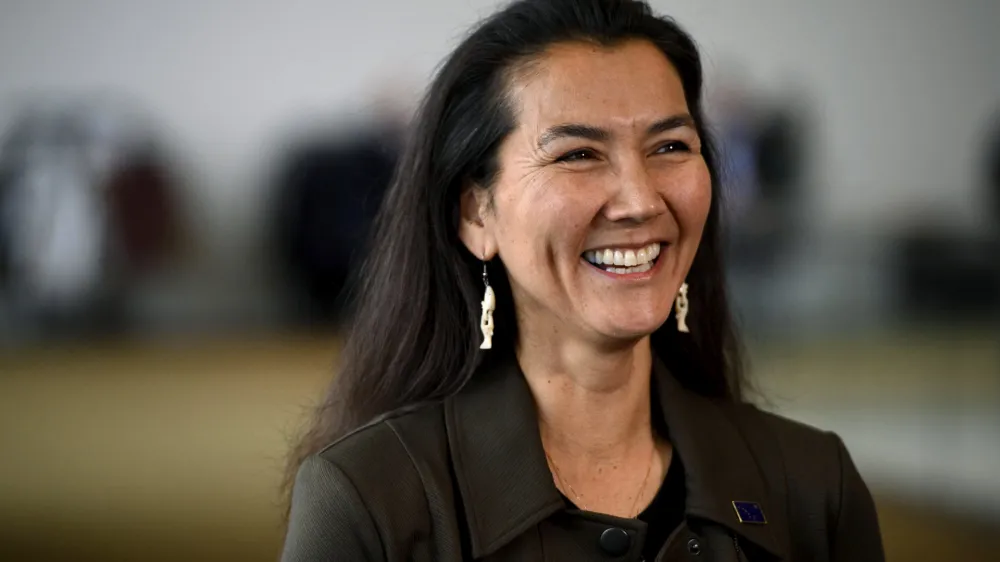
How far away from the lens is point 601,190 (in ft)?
5.11

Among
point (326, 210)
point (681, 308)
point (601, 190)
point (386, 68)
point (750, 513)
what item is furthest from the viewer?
point (386, 68)

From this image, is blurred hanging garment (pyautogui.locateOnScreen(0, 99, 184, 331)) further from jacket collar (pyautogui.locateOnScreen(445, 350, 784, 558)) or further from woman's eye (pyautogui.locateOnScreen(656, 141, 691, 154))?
woman's eye (pyautogui.locateOnScreen(656, 141, 691, 154))

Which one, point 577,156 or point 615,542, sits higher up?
point 577,156

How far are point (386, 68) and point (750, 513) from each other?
2.61 m

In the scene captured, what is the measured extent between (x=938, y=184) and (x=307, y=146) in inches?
80.6

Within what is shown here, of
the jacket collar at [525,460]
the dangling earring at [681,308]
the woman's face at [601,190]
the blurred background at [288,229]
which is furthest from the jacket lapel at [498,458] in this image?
the blurred background at [288,229]

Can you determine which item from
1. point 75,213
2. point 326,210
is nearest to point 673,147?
point 326,210

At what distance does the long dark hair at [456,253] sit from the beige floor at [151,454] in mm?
2134

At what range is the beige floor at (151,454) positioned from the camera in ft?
12.8

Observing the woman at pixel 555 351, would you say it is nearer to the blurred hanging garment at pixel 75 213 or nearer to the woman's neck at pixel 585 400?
the woman's neck at pixel 585 400

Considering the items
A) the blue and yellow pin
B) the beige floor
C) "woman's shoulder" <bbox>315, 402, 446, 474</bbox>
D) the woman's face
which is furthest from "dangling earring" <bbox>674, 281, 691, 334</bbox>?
the beige floor

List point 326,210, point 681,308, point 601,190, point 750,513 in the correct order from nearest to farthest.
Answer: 1. point 601,190
2. point 750,513
3. point 681,308
4. point 326,210

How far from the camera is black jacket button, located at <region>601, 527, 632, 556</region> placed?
1577 mm

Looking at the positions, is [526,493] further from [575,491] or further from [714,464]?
[714,464]
